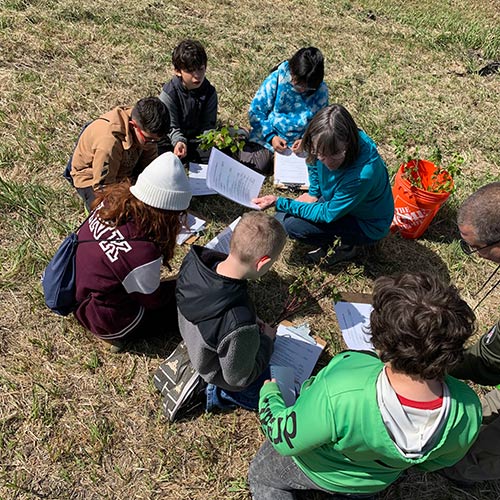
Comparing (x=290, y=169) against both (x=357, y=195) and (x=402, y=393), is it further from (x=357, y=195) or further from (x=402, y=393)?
(x=402, y=393)

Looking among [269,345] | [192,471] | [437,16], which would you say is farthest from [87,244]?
[437,16]

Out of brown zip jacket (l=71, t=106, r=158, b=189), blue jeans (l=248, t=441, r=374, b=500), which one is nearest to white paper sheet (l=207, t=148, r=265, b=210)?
brown zip jacket (l=71, t=106, r=158, b=189)

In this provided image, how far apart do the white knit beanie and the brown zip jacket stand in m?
1.04

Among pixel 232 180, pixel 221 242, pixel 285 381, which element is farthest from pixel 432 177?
pixel 285 381

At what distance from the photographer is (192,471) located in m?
2.56

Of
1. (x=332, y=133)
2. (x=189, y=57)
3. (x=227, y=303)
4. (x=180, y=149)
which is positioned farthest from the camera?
(x=180, y=149)

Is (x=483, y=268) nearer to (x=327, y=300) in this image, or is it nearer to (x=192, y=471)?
(x=327, y=300)

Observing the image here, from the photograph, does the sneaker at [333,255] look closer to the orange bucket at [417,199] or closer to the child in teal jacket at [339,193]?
the child in teal jacket at [339,193]

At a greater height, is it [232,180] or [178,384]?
[232,180]

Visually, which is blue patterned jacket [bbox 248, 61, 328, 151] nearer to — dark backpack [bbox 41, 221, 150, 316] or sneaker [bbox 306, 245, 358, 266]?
sneaker [bbox 306, 245, 358, 266]

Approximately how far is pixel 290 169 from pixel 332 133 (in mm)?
1521

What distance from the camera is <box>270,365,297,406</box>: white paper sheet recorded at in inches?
96.2

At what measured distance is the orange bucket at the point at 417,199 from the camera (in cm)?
386

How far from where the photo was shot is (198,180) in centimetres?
424
